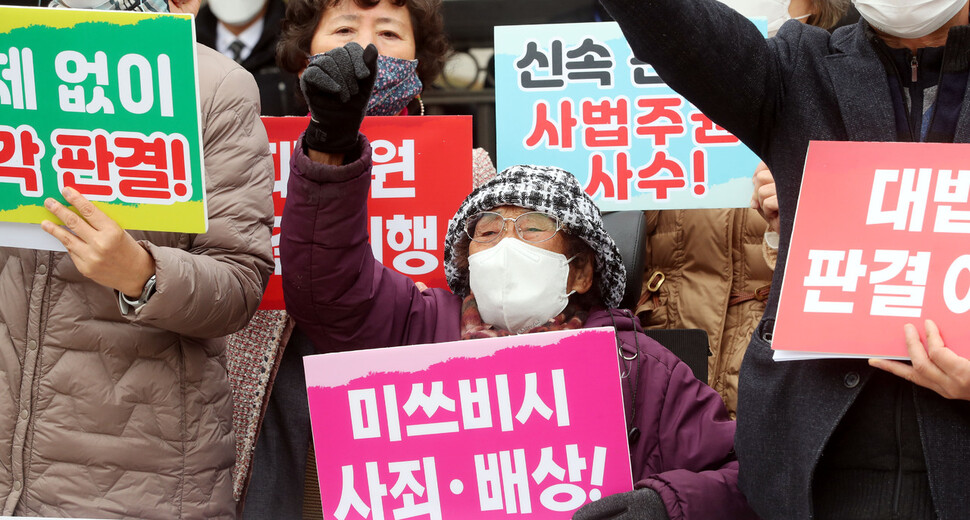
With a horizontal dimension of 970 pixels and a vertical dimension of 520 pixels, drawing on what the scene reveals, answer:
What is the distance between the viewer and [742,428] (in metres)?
2.09

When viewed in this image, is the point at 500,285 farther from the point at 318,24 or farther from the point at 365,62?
the point at 318,24

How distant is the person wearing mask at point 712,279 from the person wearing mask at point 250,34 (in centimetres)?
178

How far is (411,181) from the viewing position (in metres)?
3.25

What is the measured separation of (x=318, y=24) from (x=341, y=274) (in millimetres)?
1274

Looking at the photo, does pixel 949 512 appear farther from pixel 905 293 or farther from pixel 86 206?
pixel 86 206

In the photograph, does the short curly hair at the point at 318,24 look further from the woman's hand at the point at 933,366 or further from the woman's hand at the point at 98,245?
the woman's hand at the point at 933,366

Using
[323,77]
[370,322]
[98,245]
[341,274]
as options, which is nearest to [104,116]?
[98,245]

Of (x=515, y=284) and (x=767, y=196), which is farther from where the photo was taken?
(x=515, y=284)

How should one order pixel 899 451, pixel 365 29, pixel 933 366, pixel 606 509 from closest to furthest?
pixel 933 366 → pixel 899 451 → pixel 606 509 → pixel 365 29

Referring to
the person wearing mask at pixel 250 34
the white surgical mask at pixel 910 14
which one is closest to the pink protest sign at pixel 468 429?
the white surgical mask at pixel 910 14

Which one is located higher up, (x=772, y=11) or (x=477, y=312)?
(x=772, y=11)

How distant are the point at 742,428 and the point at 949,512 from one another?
15.4 inches

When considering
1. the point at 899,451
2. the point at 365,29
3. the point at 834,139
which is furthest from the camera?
the point at 365,29

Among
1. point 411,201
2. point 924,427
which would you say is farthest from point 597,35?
point 924,427
